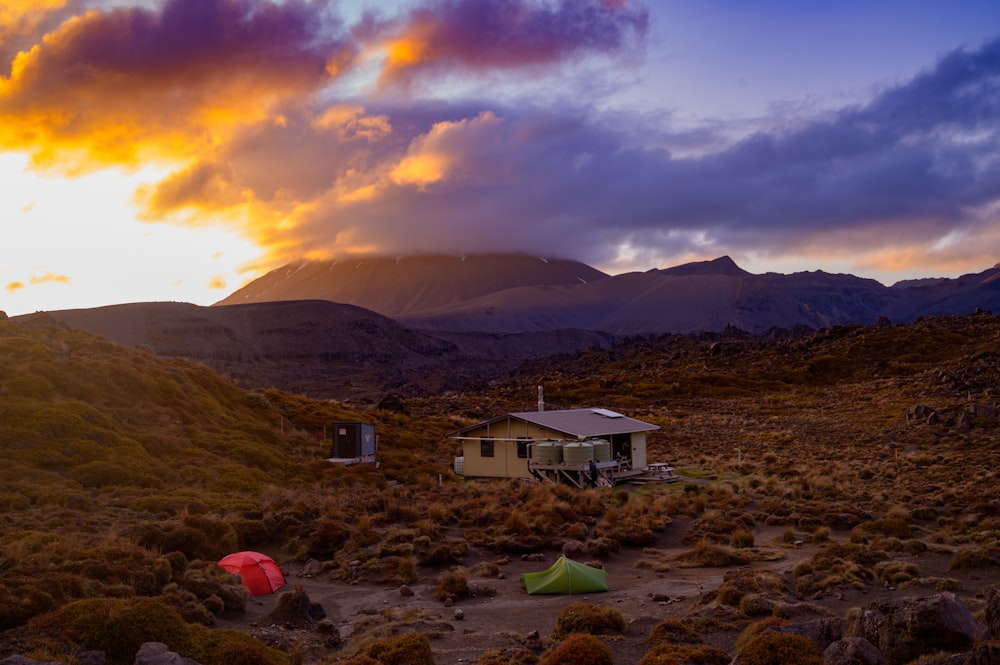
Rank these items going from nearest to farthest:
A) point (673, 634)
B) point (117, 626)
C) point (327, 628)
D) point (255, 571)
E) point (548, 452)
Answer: point (117, 626) < point (673, 634) < point (327, 628) < point (255, 571) < point (548, 452)

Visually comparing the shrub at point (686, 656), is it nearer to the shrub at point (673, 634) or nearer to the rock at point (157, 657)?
the shrub at point (673, 634)

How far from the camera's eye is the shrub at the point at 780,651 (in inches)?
399

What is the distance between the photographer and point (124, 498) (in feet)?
85.6

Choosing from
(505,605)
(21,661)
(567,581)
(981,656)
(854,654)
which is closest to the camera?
(981,656)

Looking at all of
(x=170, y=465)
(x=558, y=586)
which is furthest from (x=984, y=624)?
(x=170, y=465)

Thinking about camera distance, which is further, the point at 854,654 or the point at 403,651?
the point at 403,651

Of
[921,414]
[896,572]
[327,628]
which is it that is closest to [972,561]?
[896,572]

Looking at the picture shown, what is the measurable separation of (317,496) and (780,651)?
22900mm

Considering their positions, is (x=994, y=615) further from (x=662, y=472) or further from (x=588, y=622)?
(x=662, y=472)

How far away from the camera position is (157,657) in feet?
35.0

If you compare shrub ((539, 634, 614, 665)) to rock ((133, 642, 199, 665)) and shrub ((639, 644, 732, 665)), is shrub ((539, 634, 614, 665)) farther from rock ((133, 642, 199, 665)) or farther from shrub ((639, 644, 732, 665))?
rock ((133, 642, 199, 665))

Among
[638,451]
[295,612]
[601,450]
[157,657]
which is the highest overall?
[601,450]

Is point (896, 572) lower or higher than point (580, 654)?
lower

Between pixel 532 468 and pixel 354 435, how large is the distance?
31.9 ft
